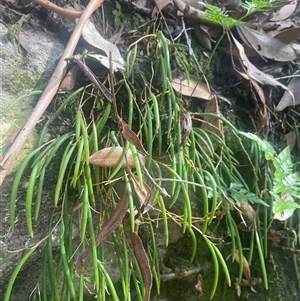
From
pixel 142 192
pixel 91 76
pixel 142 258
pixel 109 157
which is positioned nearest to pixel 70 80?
pixel 91 76

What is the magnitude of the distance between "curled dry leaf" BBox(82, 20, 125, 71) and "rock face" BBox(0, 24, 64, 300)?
8 centimetres

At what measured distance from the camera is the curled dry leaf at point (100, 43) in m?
0.93

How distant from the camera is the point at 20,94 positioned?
0.87m

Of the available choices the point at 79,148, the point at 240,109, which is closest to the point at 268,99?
the point at 240,109

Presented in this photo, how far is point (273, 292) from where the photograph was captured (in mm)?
1088

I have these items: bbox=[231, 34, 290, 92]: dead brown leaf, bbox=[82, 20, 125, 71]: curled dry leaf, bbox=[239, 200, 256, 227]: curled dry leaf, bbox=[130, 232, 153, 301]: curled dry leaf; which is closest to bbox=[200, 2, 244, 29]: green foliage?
bbox=[231, 34, 290, 92]: dead brown leaf

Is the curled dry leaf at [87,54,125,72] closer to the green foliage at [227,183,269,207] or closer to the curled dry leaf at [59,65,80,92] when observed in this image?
the curled dry leaf at [59,65,80,92]

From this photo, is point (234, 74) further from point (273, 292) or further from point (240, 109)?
point (273, 292)

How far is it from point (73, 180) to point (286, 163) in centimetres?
53

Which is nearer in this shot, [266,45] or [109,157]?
[109,157]

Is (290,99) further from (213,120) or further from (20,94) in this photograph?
(20,94)

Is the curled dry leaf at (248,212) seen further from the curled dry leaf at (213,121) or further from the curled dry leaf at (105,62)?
the curled dry leaf at (105,62)

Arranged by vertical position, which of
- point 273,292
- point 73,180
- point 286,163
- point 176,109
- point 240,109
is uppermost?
point 240,109

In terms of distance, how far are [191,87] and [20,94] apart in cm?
46
